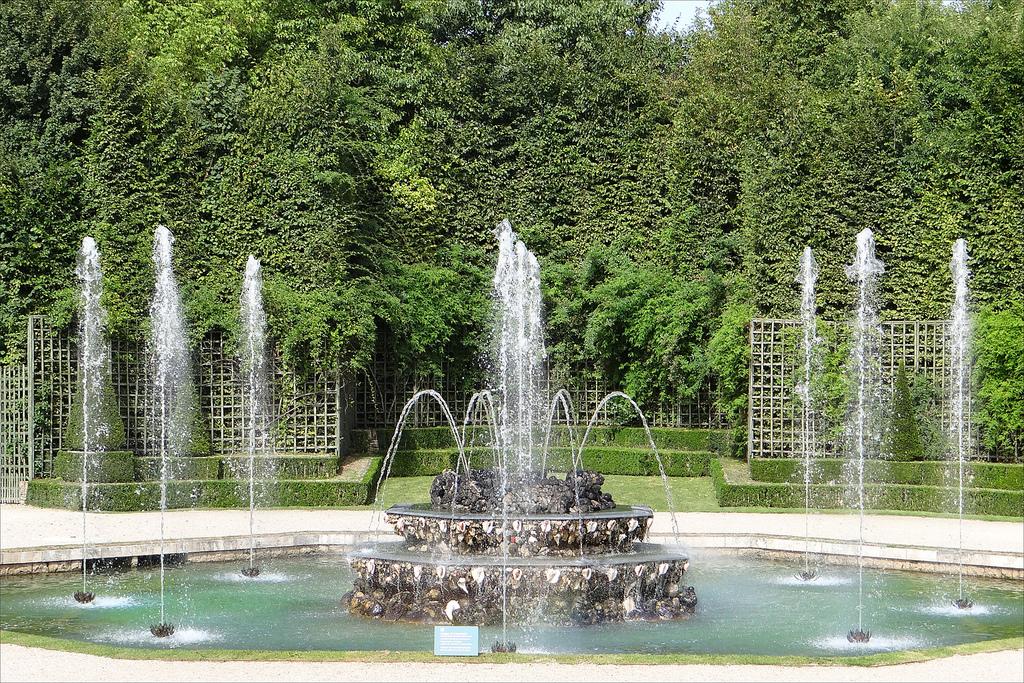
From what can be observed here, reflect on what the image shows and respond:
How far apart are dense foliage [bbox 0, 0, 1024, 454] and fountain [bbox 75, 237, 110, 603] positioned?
1.02 feet

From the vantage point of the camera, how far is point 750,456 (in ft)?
73.9

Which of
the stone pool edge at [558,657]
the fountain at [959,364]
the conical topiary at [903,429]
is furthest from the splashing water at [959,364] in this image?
the stone pool edge at [558,657]

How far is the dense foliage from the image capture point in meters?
23.6

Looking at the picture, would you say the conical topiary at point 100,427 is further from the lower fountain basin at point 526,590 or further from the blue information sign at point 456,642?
the blue information sign at point 456,642

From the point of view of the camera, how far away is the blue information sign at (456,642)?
35.0 ft

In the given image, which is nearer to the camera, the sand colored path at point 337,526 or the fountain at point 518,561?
the fountain at point 518,561

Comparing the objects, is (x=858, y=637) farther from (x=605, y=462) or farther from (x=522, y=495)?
(x=605, y=462)

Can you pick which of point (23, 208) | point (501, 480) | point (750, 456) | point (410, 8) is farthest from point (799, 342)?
point (410, 8)

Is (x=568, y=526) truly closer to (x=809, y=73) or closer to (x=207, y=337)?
(x=207, y=337)

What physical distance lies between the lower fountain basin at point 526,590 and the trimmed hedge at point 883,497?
23.8ft

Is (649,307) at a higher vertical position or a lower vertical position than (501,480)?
higher

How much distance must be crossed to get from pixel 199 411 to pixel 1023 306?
13506 millimetres

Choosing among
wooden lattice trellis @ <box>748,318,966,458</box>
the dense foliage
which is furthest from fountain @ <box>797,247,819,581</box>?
the dense foliage

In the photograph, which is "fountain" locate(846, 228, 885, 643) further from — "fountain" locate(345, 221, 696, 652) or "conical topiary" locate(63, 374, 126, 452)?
"conical topiary" locate(63, 374, 126, 452)
